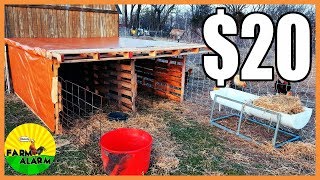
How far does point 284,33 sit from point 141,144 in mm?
4425

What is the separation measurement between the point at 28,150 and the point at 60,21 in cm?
828

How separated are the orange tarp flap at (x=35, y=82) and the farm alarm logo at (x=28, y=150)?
63.3 inches

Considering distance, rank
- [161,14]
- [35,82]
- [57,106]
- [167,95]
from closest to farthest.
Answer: [57,106], [35,82], [167,95], [161,14]

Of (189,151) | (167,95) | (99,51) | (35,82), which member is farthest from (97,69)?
(189,151)

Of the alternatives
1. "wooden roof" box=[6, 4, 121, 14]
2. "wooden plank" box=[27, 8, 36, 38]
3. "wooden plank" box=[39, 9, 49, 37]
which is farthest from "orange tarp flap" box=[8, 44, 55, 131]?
"wooden roof" box=[6, 4, 121, 14]

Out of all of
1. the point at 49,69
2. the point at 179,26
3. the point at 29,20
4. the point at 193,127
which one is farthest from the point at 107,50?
the point at 179,26

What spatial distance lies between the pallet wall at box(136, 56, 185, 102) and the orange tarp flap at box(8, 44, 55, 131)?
175 inches

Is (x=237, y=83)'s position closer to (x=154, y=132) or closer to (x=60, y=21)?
(x=154, y=132)

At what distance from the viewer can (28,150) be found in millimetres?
4844

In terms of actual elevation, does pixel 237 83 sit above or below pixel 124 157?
above

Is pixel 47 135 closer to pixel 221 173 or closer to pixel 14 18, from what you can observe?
pixel 221 173

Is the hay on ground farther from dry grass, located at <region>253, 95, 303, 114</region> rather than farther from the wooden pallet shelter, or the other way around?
dry grass, located at <region>253, 95, 303, 114</region>

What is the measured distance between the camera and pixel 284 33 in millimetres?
6773

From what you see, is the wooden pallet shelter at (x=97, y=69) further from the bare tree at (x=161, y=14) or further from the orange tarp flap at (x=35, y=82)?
the bare tree at (x=161, y=14)
